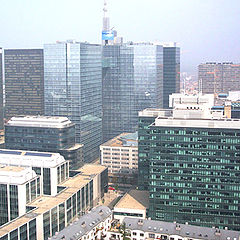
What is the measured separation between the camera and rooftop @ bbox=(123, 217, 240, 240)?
7750 cm

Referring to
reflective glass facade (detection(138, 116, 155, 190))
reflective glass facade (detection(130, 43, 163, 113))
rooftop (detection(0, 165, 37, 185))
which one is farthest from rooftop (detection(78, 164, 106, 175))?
reflective glass facade (detection(130, 43, 163, 113))

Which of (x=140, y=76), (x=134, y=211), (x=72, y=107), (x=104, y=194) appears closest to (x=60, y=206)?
(x=134, y=211)

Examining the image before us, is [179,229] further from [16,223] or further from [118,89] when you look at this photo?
[118,89]

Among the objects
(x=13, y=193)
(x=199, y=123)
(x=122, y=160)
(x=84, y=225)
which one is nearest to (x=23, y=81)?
(x=122, y=160)

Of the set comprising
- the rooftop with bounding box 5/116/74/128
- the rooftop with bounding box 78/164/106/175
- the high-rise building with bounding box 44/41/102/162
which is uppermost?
the high-rise building with bounding box 44/41/102/162

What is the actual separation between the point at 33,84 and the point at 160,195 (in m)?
105

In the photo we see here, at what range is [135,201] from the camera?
95.2 metres

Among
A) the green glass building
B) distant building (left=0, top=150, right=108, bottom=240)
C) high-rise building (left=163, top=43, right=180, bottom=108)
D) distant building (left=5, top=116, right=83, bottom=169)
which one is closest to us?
distant building (left=0, top=150, right=108, bottom=240)

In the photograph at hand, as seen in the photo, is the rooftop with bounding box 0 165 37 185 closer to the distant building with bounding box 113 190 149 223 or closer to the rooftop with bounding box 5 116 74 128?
the distant building with bounding box 113 190 149 223

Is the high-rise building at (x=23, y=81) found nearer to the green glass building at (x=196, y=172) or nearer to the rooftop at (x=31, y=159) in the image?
the rooftop at (x=31, y=159)

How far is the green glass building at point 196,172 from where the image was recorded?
83125 millimetres

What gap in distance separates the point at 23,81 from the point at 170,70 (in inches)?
2173

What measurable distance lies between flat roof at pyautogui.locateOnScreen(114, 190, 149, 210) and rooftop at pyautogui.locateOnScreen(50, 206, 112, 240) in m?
5.14

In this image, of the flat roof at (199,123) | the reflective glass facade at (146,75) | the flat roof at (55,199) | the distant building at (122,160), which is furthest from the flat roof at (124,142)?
the flat roof at (199,123)
